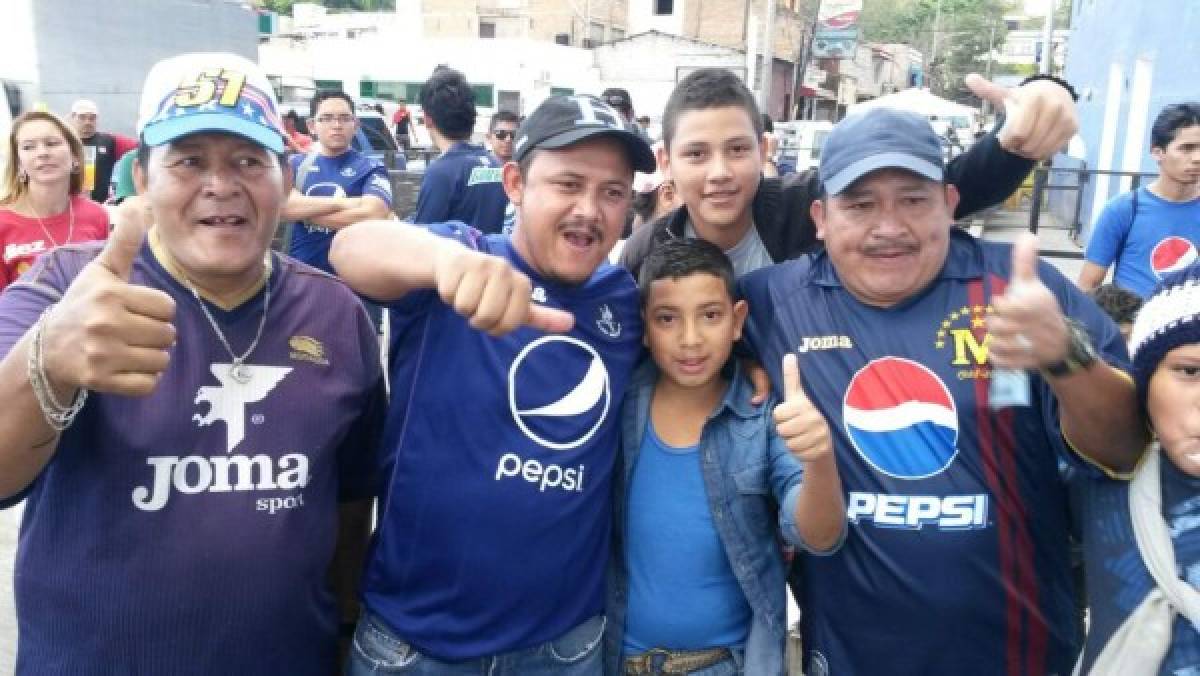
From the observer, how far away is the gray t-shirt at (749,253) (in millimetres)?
3109

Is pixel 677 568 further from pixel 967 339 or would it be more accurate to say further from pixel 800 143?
pixel 800 143

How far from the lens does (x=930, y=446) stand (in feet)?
7.22

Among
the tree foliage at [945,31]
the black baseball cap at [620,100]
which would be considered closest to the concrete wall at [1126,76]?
the black baseball cap at [620,100]

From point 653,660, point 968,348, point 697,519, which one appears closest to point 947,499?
point 968,348

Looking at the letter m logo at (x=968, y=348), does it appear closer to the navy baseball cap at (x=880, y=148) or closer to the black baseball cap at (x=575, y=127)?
the navy baseball cap at (x=880, y=148)

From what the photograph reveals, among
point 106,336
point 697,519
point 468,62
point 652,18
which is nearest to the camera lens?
→ point 106,336

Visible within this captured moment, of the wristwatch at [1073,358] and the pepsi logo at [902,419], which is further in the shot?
the pepsi logo at [902,419]

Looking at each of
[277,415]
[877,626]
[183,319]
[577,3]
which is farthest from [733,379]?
[577,3]

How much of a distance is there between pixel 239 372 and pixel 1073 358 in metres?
1.82

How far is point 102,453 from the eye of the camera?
1826mm

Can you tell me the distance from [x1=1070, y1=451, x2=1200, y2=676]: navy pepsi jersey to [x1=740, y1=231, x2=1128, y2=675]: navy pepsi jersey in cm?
12

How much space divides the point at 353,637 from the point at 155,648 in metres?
0.58

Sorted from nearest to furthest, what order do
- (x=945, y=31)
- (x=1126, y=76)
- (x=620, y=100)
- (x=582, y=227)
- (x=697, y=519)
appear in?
1. (x=582, y=227)
2. (x=697, y=519)
3. (x=620, y=100)
4. (x=1126, y=76)
5. (x=945, y=31)

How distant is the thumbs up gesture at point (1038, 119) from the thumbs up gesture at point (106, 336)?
7.02ft
